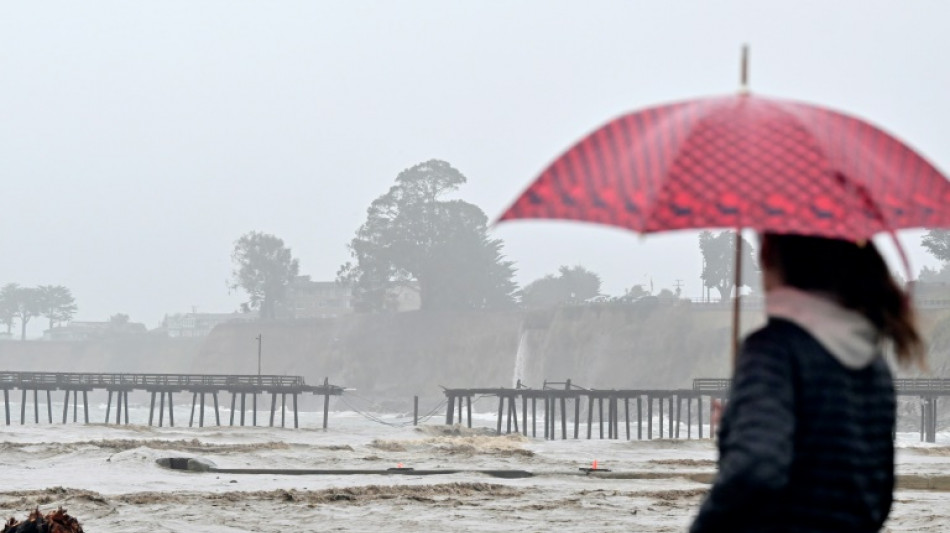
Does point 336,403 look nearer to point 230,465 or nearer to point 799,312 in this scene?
point 230,465

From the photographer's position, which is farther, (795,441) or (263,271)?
(263,271)

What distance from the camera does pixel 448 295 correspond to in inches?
5837

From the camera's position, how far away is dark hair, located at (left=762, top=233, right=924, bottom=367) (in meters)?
3.83

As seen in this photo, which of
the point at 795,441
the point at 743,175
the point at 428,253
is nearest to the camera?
the point at 795,441

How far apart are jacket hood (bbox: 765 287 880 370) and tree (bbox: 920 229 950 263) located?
11778 centimetres

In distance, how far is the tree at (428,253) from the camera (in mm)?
147750

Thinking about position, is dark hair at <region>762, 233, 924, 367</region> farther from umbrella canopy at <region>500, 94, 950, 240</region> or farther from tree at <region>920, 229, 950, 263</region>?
tree at <region>920, 229, 950, 263</region>

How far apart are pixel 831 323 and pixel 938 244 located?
123 meters

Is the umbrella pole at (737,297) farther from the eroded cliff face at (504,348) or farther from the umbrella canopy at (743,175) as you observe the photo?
the eroded cliff face at (504,348)

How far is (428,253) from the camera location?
148 metres

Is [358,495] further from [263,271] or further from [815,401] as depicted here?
[263,271]

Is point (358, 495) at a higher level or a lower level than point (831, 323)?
lower

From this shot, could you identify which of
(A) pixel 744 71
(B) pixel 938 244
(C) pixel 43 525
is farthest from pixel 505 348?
(A) pixel 744 71

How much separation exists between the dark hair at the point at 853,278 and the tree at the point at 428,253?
468ft
